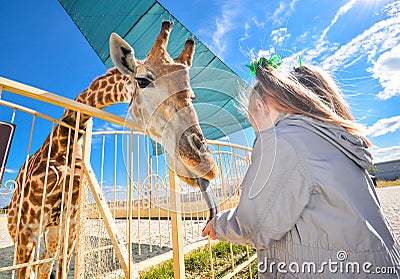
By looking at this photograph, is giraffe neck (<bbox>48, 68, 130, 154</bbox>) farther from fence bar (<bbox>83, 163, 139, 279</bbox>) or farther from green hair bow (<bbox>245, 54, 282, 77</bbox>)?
green hair bow (<bbox>245, 54, 282, 77</bbox>)

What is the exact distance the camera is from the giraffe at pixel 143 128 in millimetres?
1271

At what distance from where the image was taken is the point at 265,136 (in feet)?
2.84

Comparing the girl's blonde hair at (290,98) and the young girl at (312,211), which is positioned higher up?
the girl's blonde hair at (290,98)

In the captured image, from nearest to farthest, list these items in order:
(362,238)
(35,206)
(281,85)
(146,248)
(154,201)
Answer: (362,238) → (281,85) → (154,201) → (35,206) → (146,248)

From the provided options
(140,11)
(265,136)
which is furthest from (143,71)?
(140,11)

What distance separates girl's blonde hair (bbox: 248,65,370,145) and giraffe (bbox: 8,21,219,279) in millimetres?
411

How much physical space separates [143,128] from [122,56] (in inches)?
29.2

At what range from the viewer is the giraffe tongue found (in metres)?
1.06

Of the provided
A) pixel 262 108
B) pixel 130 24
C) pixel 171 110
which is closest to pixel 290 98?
pixel 262 108

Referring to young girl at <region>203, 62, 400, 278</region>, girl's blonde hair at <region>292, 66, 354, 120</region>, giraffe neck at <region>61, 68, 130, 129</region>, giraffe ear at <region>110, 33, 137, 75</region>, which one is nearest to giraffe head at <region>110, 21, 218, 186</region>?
giraffe ear at <region>110, 33, 137, 75</region>

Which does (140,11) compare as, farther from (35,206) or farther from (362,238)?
(362,238)

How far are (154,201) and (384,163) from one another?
2659cm

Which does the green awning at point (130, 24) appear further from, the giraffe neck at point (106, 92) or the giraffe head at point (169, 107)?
the giraffe head at point (169, 107)

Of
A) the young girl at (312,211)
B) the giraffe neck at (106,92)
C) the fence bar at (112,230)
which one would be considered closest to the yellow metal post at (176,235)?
the fence bar at (112,230)
